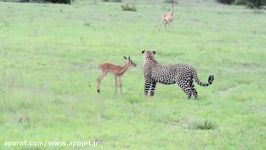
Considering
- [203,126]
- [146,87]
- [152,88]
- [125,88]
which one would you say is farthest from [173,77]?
[203,126]

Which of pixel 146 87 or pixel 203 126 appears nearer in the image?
pixel 203 126

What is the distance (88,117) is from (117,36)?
1347 centimetres

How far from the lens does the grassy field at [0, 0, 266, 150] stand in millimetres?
9914

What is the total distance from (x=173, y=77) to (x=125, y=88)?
1.47m

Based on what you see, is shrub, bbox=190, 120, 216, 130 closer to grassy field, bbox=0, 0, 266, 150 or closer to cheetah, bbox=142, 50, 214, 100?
grassy field, bbox=0, 0, 266, 150

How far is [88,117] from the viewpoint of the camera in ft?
36.4

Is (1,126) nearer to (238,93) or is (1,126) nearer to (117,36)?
(238,93)

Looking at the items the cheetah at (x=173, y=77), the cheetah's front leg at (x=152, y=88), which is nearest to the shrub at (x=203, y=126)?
the cheetah at (x=173, y=77)

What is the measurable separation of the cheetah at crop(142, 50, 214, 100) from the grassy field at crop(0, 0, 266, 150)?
0.31m

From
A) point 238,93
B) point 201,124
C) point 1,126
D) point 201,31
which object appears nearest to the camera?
point 1,126

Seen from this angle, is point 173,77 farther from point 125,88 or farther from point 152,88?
point 125,88

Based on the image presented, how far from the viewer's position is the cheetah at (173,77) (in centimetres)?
1377

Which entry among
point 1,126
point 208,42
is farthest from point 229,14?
point 1,126

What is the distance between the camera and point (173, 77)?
1390 cm
